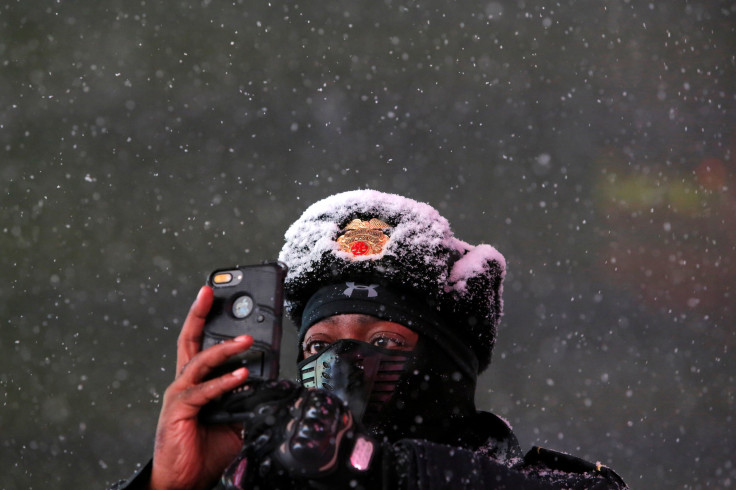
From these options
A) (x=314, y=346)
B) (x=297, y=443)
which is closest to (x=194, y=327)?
(x=297, y=443)

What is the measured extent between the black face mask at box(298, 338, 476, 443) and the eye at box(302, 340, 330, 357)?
0.07 m

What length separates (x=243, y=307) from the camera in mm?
2025

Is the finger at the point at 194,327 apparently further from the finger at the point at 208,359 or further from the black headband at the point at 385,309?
the black headband at the point at 385,309

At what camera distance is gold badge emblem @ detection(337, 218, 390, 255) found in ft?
10.5

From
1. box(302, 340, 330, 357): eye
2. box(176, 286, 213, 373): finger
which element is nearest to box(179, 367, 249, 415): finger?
box(176, 286, 213, 373): finger

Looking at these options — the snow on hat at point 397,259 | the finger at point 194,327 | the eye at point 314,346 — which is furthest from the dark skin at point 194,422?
the snow on hat at point 397,259

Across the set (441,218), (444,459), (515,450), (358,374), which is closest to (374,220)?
(441,218)

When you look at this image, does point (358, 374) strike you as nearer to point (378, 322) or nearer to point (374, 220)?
point (378, 322)

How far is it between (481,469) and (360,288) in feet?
3.57

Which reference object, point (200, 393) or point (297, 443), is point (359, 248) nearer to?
point (200, 393)

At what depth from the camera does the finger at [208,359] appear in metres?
1.93

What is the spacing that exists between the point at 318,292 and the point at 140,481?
1263 mm

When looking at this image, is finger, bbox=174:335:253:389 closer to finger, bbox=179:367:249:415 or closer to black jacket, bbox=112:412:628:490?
finger, bbox=179:367:249:415

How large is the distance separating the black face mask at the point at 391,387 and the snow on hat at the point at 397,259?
25 centimetres
